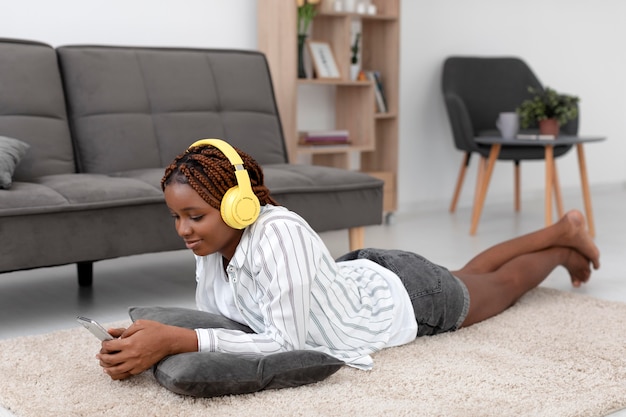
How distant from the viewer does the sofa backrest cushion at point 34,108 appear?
3.21 m

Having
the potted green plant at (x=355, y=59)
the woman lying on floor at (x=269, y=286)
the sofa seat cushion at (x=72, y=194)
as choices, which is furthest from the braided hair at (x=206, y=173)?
the potted green plant at (x=355, y=59)

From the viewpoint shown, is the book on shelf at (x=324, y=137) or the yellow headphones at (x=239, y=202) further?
the book on shelf at (x=324, y=137)

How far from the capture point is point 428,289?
225cm

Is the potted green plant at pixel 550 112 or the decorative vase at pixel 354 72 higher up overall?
the decorative vase at pixel 354 72

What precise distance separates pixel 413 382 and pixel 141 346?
622mm

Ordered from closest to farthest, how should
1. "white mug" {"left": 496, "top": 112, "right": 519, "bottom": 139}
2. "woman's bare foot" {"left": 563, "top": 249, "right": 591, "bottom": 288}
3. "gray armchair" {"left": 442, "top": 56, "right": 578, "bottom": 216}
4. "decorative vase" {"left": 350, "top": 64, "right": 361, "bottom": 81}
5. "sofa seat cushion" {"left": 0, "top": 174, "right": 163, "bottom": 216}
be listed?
"sofa seat cushion" {"left": 0, "top": 174, "right": 163, "bottom": 216} < "woman's bare foot" {"left": 563, "top": 249, "right": 591, "bottom": 288} < "white mug" {"left": 496, "top": 112, "right": 519, "bottom": 139} < "decorative vase" {"left": 350, "top": 64, "right": 361, "bottom": 81} < "gray armchair" {"left": 442, "top": 56, "right": 578, "bottom": 216}

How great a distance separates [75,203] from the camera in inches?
109

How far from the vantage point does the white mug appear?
15.0ft

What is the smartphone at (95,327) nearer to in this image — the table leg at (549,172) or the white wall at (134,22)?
the white wall at (134,22)

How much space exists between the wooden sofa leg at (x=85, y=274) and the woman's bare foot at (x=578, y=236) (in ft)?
5.52

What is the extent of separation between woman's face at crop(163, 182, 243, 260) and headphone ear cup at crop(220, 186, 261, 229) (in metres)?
0.03

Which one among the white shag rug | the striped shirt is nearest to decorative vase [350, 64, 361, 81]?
the white shag rug

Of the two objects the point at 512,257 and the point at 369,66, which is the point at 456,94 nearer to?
the point at 369,66

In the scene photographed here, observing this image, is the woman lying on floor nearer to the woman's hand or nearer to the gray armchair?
the woman's hand
